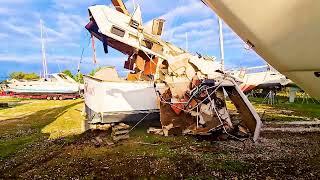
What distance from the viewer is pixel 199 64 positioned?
18.8 metres

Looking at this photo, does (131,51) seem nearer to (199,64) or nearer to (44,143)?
(199,64)

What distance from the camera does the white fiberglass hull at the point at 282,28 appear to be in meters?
3.63

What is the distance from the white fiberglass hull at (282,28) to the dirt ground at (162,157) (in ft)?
15.8

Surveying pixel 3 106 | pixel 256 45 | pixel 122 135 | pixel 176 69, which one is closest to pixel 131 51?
pixel 176 69

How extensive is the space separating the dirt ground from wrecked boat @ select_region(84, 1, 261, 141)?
0.91 metres

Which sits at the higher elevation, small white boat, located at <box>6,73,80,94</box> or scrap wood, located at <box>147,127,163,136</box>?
small white boat, located at <box>6,73,80,94</box>

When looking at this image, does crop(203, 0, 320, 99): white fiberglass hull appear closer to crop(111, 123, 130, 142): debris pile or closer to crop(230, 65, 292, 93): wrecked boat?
crop(111, 123, 130, 142): debris pile

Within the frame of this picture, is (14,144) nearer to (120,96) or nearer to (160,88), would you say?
(120,96)

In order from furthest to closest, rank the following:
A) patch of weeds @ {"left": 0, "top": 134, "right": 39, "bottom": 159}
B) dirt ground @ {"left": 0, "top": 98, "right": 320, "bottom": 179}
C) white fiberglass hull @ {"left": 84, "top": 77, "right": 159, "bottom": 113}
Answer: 1. white fiberglass hull @ {"left": 84, "top": 77, "right": 159, "bottom": 113}
2. patch of weeds @ {"left": 0, "top": 134, "right": 39, "bottom": 159}
3. dirt ground @ {"left": 0, "top": 98, "right": 320, "bottom": 179}

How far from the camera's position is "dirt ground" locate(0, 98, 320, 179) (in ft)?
29.4

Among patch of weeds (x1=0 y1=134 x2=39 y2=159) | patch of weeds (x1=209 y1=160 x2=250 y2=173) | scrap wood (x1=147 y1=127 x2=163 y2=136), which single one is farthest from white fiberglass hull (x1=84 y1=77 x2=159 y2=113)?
patch of weeds (x1=209 y1=160 x2=250 y2=173)

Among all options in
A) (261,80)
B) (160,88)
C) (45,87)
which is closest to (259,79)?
(261,80)

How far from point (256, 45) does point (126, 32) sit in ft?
47.6


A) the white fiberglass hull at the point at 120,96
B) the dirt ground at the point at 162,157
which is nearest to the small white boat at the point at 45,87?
the white fiberglass hull at the point at 120,96
